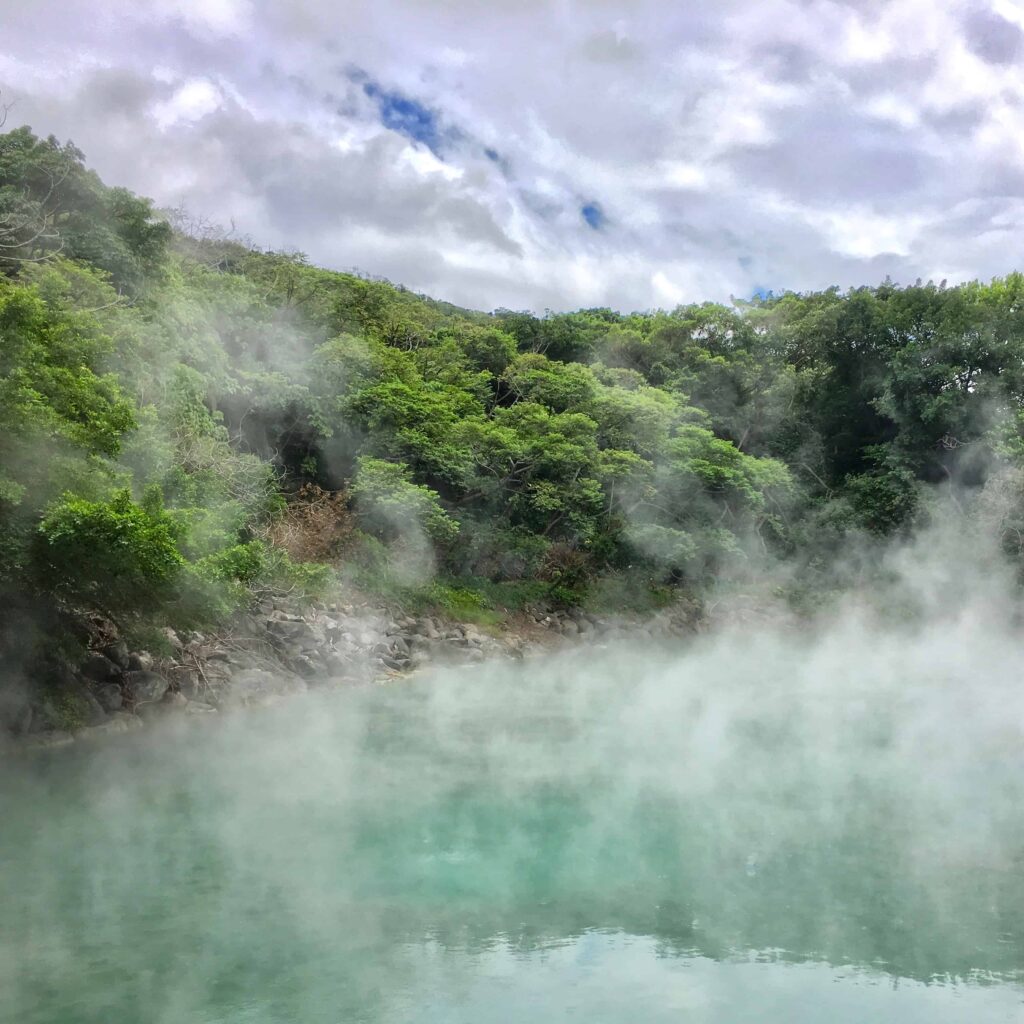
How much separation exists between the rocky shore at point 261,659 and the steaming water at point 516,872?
0.60m

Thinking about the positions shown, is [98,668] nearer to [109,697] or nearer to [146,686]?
[109,697]

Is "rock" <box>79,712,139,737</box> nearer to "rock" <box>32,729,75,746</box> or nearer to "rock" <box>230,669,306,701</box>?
"rock" <box>32,729,75,746</box>

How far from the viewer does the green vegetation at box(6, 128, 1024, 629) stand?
1032 cm

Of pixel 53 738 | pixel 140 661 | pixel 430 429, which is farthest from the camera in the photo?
pixel 430 429

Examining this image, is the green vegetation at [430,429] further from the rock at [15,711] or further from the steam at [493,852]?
the steam at [493,852]

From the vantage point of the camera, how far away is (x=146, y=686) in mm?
13102

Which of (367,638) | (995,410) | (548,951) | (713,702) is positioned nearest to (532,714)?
(713,702)

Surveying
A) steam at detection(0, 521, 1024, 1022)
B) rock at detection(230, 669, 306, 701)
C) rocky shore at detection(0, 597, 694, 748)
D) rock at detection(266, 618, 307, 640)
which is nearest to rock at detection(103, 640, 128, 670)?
rocky shore at detection(0, 597, 694, 748)

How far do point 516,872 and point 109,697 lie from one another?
685cm

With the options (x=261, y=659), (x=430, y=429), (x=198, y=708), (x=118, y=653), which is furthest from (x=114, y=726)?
(x=430, y=429)

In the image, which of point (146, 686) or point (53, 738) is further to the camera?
point (146, 686)

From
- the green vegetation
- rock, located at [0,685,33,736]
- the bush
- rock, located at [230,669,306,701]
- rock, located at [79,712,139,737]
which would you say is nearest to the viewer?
the bush

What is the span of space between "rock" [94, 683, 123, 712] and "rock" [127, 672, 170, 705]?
234mm

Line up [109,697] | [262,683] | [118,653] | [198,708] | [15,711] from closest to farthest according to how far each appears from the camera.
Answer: [15,711] → [109,697] → [118,653] → [198,708] → [262,683]
